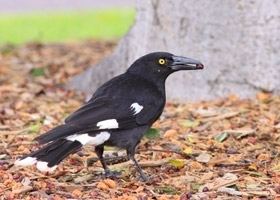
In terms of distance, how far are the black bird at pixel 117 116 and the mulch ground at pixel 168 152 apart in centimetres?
28

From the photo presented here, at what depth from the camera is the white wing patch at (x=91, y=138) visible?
6.22 meters

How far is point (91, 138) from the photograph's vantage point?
6.33m

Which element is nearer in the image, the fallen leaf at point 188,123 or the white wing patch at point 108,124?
the white wing patch at point 108,124

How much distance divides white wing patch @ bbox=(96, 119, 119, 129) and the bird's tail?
8.8 inches

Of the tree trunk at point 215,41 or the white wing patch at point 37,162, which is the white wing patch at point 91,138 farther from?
the tree trunk at point 215,41

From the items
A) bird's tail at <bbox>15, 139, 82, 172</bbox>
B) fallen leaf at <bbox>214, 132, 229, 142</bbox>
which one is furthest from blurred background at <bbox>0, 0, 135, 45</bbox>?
bird's tail at <bbox>15, 139, 82, 172</bbox>

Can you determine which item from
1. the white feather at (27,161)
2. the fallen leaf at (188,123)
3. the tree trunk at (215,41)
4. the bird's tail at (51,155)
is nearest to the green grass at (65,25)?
the tree trunk at (215,41)

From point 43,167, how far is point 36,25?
11.2m

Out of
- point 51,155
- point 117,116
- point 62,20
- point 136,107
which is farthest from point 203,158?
point 62,20

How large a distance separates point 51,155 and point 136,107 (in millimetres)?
844

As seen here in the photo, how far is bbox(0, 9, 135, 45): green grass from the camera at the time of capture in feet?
51.3

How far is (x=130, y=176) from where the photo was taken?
6.79 m

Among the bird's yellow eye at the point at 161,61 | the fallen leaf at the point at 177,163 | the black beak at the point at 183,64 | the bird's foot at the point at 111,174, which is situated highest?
the bird's yellow eye at the point at 161,61

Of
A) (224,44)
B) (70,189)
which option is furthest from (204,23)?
(70,189)
